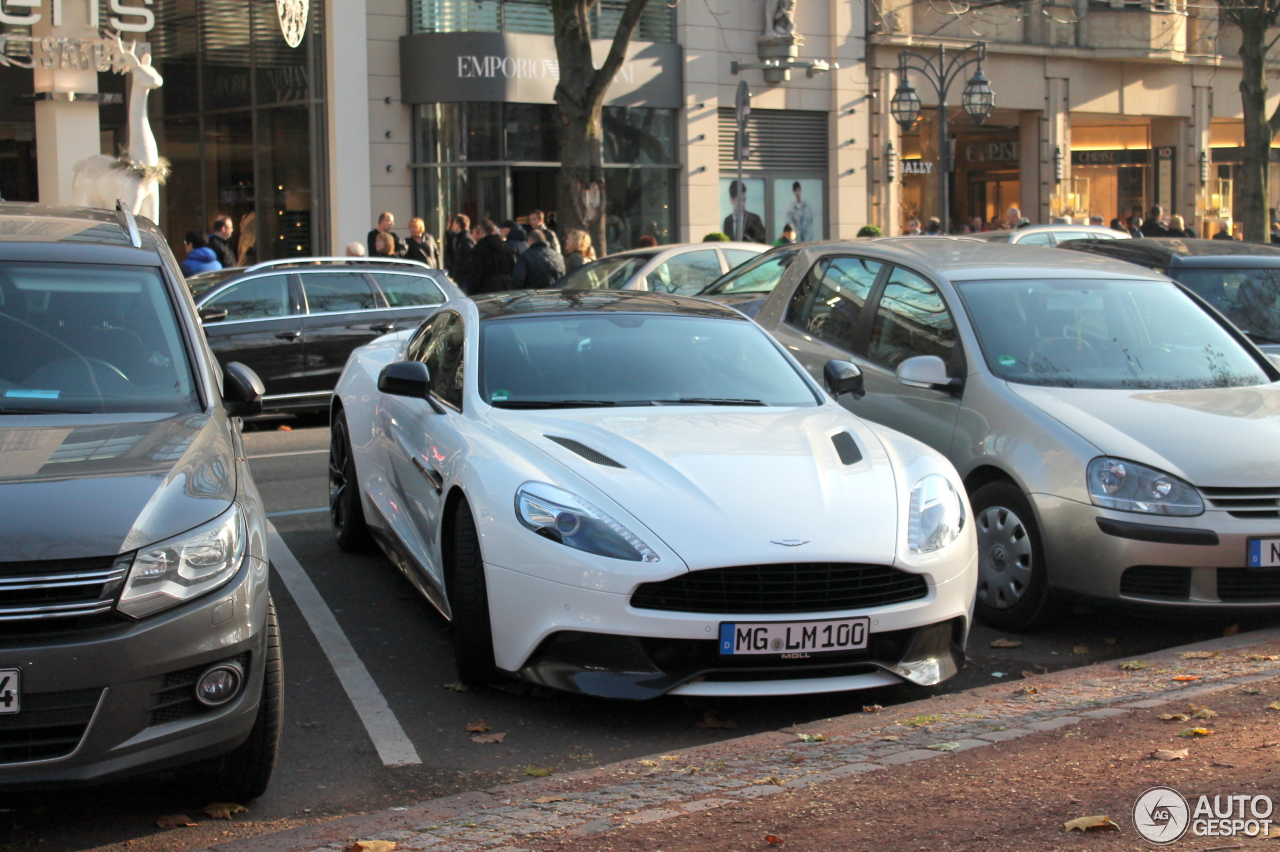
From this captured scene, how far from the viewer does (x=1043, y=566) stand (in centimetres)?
612

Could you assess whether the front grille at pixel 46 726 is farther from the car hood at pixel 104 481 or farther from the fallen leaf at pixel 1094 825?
the fallen leaf at pixel 1094 825

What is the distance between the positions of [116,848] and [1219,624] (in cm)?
482

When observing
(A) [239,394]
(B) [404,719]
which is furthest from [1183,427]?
(A) [239,394]

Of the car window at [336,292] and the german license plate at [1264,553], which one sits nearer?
the german license plate at [1264,553]

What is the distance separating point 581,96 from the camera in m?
A: 18.7

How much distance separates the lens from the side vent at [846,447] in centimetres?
547

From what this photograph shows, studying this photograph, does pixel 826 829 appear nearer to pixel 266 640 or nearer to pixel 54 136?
pixel 266 640

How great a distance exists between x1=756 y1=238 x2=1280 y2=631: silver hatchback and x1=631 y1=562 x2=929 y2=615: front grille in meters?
1.61

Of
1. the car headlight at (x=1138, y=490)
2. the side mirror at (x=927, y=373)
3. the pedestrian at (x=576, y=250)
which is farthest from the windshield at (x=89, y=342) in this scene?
the pedestrian at (x=576, y=250)

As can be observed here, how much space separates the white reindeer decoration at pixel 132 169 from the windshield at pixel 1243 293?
37.8 feet

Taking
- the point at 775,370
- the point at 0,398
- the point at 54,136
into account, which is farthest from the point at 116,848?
the point at 54,136

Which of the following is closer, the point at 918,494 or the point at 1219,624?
the point at 918,494

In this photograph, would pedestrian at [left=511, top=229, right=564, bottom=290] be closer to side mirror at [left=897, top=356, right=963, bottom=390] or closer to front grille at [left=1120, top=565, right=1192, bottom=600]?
side mirror at [left=897, top=356, right=963, bottom=390]

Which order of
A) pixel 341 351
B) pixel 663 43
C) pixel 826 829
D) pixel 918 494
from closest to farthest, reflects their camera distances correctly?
1. pixel 826 829
2. pixel 918 494
3. pixel 341 351
4. pixel 663 43
